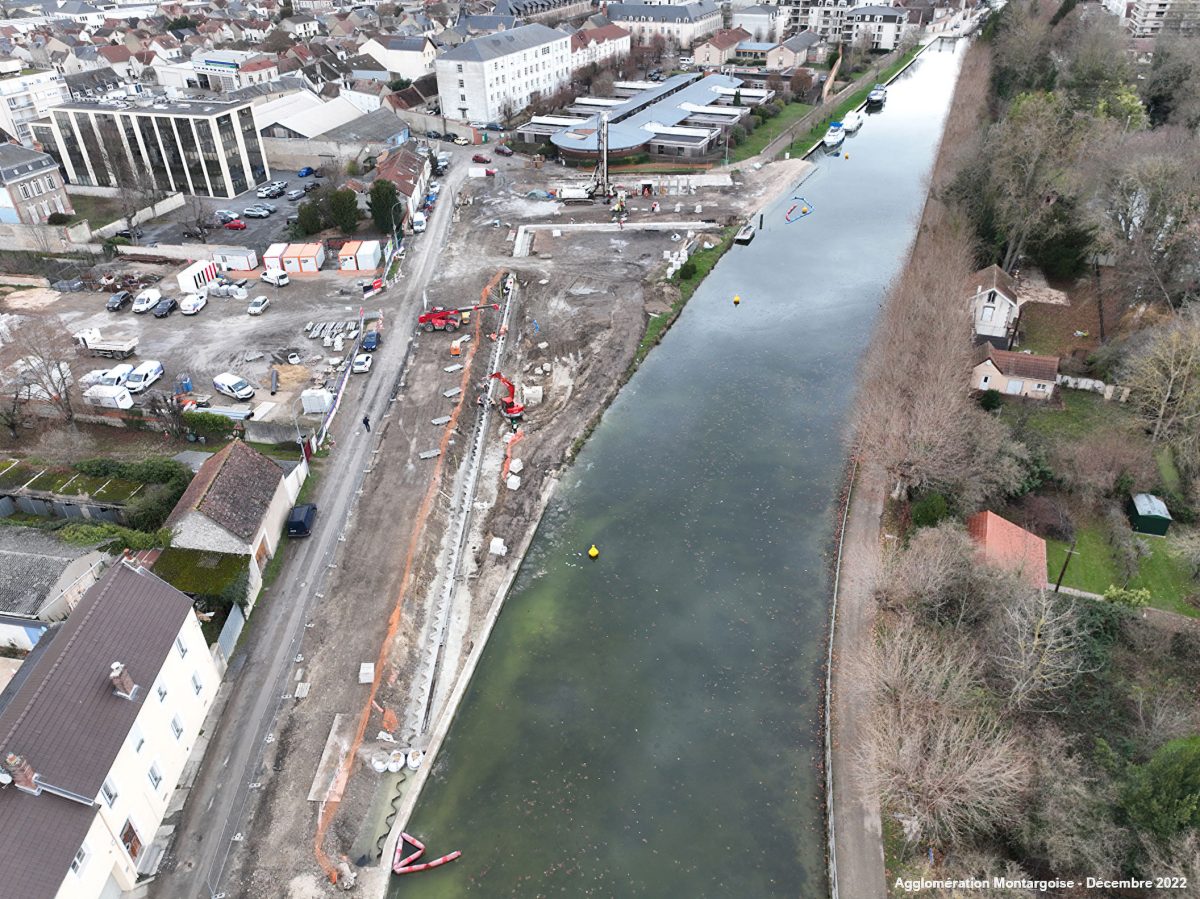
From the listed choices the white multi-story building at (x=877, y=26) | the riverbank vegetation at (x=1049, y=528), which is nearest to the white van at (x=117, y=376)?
the riverbank vegetation at (x=1049, y=528)

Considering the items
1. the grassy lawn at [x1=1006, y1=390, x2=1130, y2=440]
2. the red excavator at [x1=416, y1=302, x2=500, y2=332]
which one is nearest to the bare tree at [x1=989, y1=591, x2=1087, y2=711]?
the grassy lawn at [x1=1006, y1=390, x2=1130, y2=440]

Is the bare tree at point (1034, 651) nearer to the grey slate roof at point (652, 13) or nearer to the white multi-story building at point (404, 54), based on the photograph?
the white multi-story building at point (404, 54)

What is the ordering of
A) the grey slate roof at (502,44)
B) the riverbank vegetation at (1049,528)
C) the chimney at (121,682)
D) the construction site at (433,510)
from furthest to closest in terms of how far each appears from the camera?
the grey slate roof at (502,44) → the construction site at (433,510) → the chimney at (121,682) → the riverbank vegetation at (1049,528)

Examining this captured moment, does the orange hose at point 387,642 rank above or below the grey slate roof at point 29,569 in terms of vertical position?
below

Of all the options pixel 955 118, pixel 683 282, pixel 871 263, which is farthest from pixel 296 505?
pixel 955 118

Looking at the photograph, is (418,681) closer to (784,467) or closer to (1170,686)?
(784,467)

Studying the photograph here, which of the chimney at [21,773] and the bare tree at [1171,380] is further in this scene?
the bare tree at [1171,380]
